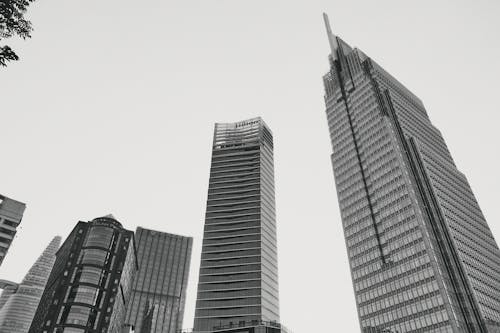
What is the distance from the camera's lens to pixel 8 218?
484ft

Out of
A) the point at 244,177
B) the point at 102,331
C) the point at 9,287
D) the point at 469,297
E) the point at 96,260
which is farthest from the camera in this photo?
the point at 244,177

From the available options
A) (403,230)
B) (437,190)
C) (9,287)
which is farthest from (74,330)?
(437,190)

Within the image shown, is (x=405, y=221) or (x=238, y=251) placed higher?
(x=238, y=251)

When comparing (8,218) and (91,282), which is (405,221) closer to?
(91,282)

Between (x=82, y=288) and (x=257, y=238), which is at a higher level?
(x=257, y=238)

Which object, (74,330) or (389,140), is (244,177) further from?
(74,330)

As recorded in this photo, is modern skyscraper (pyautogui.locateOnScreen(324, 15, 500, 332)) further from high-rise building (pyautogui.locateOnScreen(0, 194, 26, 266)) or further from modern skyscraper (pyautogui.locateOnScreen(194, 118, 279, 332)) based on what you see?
high-rise building (pyautogui.locateOnScreen(0, 194, 26, 266))

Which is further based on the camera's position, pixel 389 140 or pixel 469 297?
pixel 389 140

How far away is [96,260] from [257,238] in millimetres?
64423

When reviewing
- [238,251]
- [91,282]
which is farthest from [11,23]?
[238,251]

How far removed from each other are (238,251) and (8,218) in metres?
89.5

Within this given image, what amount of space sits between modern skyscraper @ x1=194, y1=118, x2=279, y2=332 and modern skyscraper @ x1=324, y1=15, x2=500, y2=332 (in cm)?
3554

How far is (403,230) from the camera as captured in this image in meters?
131

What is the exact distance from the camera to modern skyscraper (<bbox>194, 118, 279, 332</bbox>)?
14925cm
